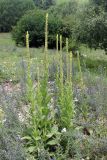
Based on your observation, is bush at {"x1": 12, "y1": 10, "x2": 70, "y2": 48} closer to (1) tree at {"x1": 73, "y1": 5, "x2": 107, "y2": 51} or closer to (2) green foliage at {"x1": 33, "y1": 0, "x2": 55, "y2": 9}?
(1) tree at {"x1": 73, "y1": 5, "x2": 107, "y2": 51}

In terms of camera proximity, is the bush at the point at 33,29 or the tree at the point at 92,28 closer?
the tree at the point at 92,28

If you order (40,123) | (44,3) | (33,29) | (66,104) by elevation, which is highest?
(44,3)

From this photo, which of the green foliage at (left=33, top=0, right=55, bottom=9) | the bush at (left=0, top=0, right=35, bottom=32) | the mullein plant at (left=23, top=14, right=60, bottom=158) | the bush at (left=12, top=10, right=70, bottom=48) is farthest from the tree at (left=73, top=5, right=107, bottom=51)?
the green foliage at (left=33, top=0, right=55, bottom=9)

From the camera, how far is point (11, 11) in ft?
143

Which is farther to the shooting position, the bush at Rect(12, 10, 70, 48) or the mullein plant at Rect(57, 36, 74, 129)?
the bush at Rect(12, 10, 70, 48)

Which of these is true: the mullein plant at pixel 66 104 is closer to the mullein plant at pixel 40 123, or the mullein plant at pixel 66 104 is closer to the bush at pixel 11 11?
the mullein plant at pixel 40 123

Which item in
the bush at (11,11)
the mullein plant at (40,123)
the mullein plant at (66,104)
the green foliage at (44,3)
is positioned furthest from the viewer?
the green foliage at (44,3)

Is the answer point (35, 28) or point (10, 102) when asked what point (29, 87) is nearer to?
point (10, 102)

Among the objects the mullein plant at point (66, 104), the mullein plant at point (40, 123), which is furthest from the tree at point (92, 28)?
the mullein plant at point (40, 123)

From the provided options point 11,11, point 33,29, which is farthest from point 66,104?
point 11,11

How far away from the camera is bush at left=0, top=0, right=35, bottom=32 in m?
43.3

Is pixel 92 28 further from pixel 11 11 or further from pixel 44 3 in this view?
pixel 44 3

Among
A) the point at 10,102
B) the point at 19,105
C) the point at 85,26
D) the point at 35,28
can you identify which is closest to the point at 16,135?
the point at 10,102

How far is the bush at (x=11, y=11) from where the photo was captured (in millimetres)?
43281
